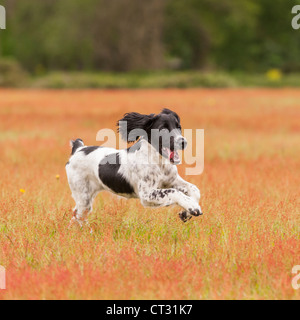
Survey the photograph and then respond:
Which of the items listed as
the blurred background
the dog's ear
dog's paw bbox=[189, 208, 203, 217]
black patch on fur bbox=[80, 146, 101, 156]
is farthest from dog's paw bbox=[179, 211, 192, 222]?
the blurred background

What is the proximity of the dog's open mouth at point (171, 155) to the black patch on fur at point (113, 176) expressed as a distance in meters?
0.50

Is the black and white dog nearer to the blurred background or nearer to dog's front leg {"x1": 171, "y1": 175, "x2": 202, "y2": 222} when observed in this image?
dog's front leg {"x1": 171, "y1": 175, "x2": 202, "y2": 222}

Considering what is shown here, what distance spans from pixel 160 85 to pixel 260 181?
28.9m

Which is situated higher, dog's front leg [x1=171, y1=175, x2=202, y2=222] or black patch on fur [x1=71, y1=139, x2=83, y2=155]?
black patch on fur [x1=71, y1=139, x2=83, y2=155]

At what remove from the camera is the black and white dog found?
17.5ft

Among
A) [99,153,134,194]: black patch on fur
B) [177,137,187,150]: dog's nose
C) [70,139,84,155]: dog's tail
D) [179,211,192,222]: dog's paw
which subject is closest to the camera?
[177,137,187,150]: dog's nose

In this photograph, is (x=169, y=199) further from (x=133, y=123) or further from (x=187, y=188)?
(x=133, y=123)

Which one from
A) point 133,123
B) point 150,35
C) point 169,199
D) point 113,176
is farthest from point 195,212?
point 150,35

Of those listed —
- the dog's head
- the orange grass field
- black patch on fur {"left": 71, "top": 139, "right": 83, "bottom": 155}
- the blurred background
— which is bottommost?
the orange grass field

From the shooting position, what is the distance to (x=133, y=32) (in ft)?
150

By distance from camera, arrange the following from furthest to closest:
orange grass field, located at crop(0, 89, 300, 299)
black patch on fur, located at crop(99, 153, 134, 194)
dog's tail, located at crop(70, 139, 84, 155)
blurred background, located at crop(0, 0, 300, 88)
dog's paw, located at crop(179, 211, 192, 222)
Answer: blurred background, located at crop(0, 0, 300, 88) < dog's tail, located at crop(70, 139, 84, 155) < black patch on fur, located at crop(99, 153, 134, 194) < dog's paw, located at crop(179, 211, 192, 222) < orange grass field, located at crop(0, 89, 300, 299)

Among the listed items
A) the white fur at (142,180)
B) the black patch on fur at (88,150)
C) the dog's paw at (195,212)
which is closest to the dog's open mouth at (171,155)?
the white fur at (142,180)

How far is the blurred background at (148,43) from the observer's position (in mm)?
40844
